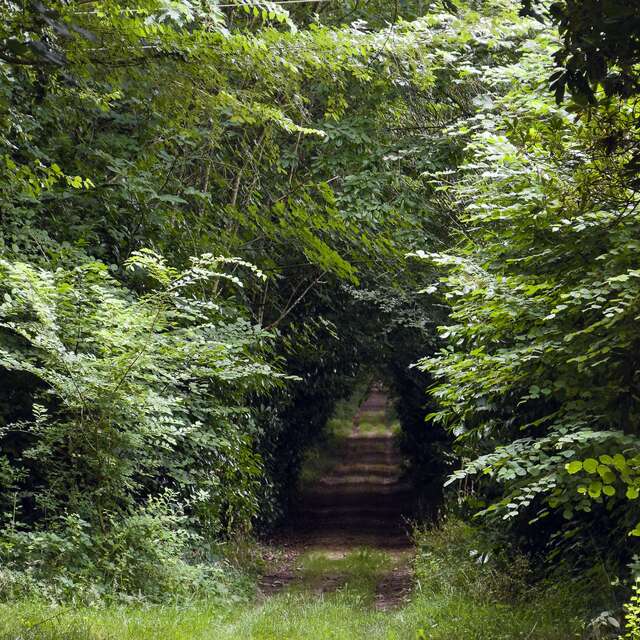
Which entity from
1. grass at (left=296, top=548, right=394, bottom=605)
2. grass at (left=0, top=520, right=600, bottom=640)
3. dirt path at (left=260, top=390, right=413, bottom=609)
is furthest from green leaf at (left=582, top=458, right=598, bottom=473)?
grass at (left=296, top=548, right=394, bottom=605)

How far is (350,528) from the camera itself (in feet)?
64.1

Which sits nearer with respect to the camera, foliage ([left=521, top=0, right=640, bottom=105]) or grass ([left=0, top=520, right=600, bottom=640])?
foliage ([left=521, top=0, right=640, bottom=105])

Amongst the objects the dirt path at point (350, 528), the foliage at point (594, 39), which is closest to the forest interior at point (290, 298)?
the foliage at point (594, 39)

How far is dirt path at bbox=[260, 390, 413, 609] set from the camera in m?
13.8

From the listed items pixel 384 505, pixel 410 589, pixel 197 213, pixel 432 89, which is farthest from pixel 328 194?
pixel 384 505

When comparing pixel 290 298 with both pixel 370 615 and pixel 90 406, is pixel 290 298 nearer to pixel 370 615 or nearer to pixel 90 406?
pixel 370 615

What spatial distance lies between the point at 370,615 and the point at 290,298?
6.38 meters

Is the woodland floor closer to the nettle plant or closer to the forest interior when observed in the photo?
the forest interior

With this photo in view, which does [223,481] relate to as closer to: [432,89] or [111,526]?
[111,526]

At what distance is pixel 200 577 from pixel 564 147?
5.96 meters

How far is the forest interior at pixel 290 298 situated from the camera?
6.60 meters

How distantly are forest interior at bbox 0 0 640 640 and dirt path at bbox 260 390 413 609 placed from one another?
0.19 m

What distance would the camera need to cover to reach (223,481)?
12.2 metres

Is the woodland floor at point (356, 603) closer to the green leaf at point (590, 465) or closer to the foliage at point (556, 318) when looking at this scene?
the foliage at point (556, 318)
